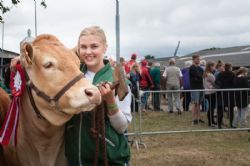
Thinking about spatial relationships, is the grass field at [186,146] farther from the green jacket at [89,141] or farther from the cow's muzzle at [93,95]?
the cow's muzzle at [93,95]

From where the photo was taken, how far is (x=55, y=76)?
3.02 meters

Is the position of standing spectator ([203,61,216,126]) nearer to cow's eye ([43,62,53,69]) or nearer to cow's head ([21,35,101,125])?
cow's head ([21,35,101,125])

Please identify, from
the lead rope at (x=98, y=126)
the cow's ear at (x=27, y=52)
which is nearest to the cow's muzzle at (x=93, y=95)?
the lead rope at (x=98, y=126)

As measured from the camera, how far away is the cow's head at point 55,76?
2.88 meters

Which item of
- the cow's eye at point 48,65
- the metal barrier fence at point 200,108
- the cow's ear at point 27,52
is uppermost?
the cow's ear at point 27,52

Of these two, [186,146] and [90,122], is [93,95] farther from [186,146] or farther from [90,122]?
[186,146]

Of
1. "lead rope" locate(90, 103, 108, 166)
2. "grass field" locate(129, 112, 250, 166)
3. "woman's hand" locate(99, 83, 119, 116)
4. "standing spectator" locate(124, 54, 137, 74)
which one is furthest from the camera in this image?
"standing spectator" locate(124, 54, 137, 74)

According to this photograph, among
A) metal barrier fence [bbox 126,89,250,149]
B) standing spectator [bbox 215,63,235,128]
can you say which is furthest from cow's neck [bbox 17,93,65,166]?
standing spectator [bbox 215,63,235,128]

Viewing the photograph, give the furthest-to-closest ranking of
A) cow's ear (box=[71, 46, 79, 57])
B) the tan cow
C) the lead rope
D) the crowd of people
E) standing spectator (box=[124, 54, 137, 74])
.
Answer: standing spectator (box=[124, 54, 137, 74])
the crowd of people
cow's ear (box=[71, 46, 79, 57])
the lead rope
the tan cow

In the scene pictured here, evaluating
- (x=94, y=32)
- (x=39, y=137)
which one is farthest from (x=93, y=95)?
(x=39, y=137)

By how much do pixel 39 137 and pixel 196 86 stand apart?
955cm

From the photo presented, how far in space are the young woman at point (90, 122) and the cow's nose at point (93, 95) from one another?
398 mm

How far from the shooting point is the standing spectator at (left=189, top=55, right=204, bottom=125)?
11520 millimetres

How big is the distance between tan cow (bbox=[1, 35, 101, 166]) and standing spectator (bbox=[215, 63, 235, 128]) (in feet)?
28.5
